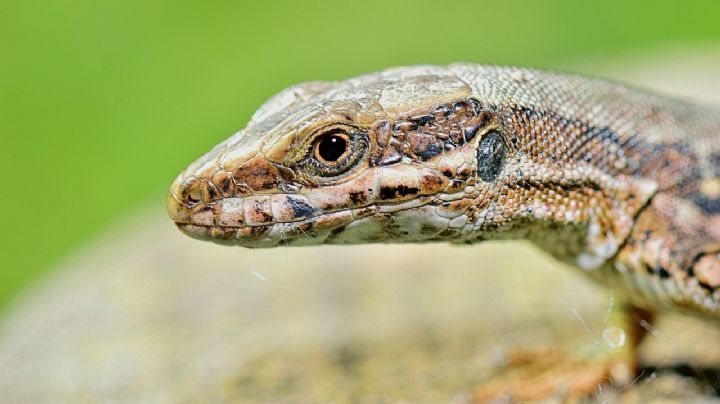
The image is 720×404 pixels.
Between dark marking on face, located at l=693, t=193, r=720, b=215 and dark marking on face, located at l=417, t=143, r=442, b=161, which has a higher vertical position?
dark marking on face, located at l=417, t=143, r=442, b=161

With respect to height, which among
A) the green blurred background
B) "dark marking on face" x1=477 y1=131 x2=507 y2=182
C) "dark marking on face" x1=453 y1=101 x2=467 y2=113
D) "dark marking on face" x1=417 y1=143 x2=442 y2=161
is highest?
"dark marking on face" x1=453 y1=101 x2=467 y2=113

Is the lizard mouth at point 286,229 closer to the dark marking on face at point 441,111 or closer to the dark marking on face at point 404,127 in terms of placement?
the dark marking on face at point 404,127

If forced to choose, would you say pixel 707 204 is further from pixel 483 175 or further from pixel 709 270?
pixel 483 175

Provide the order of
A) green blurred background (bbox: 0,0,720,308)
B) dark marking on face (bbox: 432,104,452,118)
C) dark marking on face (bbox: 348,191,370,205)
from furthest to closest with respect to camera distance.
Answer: green blurred background (bbox: 0,0,720,308) < dark marking on face (bbox: 432,104,452,118) < dark marking on face (bbox: 348,191,370,205)

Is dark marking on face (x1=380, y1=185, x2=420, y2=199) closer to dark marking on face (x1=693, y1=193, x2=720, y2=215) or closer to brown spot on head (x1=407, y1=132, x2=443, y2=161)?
brown spot on head (x1=407, y1=132, x2=443, y2=161)

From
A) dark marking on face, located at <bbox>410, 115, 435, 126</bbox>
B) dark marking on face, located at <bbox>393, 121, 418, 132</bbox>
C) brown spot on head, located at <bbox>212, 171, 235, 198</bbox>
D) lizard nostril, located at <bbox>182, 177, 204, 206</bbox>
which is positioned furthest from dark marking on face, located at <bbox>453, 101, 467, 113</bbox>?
lizard nostril, located at <bbox>182, 177, 204, 206</bbox>

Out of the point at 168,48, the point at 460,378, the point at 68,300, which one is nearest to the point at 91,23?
the point at 168,48

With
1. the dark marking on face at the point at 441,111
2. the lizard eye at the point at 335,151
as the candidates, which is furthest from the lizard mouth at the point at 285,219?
the dark marking on face at the point at 441,111
